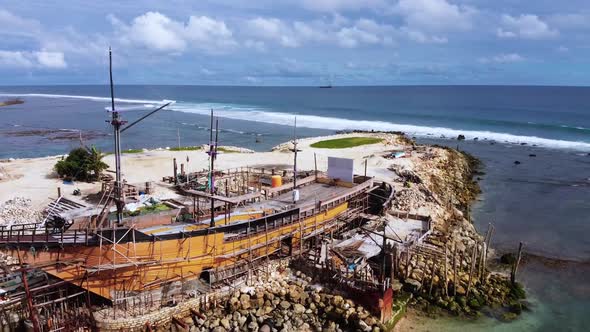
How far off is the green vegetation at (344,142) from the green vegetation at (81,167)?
3398 cm

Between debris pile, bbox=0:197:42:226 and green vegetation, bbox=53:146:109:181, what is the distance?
738 centimetres

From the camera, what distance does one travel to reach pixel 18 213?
3169cm

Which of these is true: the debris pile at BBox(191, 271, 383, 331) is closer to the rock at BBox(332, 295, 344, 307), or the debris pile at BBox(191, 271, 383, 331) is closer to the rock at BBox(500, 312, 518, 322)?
the rock at BBox(332, 295, 344, 307)

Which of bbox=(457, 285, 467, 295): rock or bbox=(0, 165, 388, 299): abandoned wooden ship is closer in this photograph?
bbox=(0, 165, 388, 299): abandoned wooden ship

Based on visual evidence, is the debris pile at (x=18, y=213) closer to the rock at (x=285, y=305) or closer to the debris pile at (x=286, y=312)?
the debris pile at (x=286, y=312)

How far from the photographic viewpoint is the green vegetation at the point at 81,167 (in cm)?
4094

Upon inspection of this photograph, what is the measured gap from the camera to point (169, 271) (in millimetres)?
22016

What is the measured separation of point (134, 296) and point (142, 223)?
4799 mm

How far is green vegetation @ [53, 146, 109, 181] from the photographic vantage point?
40.9 m

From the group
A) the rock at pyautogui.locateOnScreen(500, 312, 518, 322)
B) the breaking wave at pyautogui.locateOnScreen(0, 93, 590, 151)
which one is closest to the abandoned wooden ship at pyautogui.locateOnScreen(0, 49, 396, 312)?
the rock at pyautogui.locateOnScreen(500, 312, 518, 322)

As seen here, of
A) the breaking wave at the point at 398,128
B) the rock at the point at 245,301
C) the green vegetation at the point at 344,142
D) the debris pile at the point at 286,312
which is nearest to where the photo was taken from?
the debris pile at the point at 286,312

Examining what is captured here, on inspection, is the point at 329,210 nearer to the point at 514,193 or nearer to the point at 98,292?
the point at 98,292

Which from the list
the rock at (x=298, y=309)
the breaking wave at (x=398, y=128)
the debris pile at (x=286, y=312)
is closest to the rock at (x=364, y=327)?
the debris pile at (x=286, y=312)

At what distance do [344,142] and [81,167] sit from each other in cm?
4131
